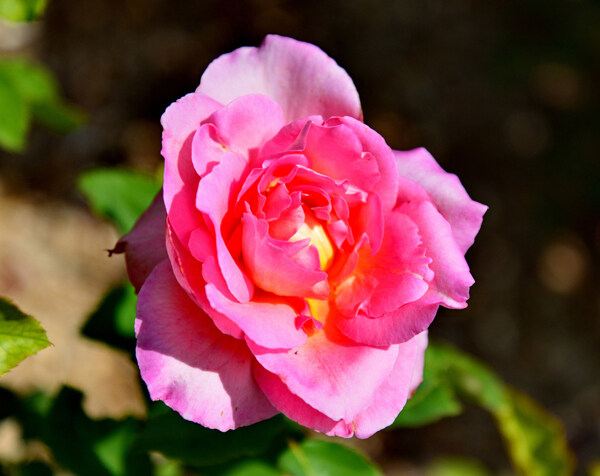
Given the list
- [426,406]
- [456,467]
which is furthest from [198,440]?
[456,467]

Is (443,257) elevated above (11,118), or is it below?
above

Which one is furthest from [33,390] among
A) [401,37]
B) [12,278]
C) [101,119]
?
[401,37]

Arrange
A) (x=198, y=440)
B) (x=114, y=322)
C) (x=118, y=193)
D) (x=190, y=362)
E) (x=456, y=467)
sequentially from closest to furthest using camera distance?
(x=190, y=362) → (x=198, y=440) → (x=114, y=322) → (x=118, y=193) → (x=456, y=467)

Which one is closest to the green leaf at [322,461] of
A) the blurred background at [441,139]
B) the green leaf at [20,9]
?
the green leaf at [20,9]

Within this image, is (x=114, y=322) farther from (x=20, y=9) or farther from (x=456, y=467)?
(x=456, y=467)

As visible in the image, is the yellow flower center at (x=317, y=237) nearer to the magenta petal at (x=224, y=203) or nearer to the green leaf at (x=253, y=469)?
the magenta petal at (x=224, y=203)

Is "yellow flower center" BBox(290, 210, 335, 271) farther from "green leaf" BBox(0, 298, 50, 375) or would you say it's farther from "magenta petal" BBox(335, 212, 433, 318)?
"green leaf" BBox(0, 298, 50, 375)
